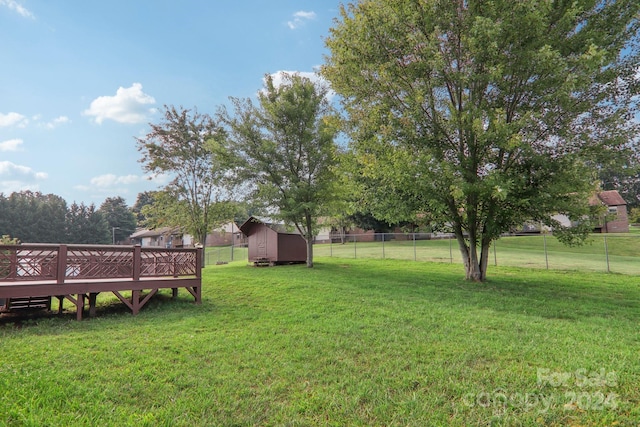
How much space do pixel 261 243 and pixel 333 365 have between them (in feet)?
51.8

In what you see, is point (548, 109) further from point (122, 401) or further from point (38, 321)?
point (38, 321)

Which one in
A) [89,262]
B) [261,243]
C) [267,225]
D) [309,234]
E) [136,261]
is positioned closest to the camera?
[89,262]

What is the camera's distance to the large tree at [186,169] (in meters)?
19.4

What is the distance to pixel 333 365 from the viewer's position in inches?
164

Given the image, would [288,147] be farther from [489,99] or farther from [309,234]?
[489,99]

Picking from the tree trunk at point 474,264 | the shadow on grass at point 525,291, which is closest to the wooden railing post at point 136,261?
the shadow on grass at point 525,291

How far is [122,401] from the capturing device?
10.8ft

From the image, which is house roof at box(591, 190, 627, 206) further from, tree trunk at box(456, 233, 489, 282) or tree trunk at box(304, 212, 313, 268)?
tree trunk at box(304, 212, 313, 268)

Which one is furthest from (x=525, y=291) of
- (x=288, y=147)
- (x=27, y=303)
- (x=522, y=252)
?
(x=522, y=252)

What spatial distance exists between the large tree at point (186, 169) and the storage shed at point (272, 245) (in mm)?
2045

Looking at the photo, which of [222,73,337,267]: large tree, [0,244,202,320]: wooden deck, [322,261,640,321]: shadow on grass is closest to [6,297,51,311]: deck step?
[0,244,202,320]: wooden deck

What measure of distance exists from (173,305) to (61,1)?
28.8 feet

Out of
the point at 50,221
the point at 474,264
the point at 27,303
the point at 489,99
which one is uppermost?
the point at 489,99

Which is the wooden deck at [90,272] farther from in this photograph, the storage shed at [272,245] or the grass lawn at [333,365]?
the storage shed at [272,245]
